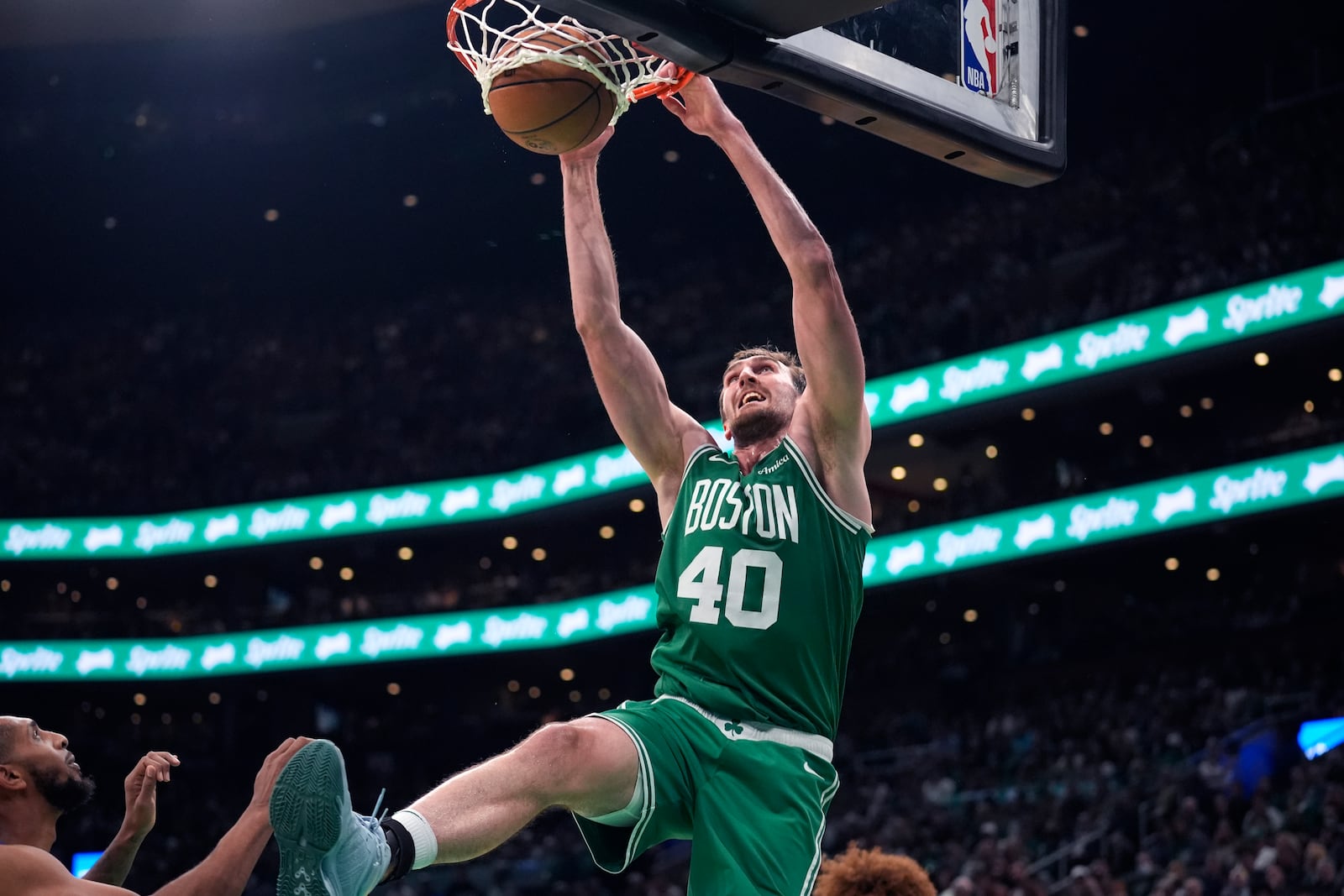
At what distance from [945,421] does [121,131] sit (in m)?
14.2

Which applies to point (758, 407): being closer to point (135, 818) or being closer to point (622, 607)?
point (135, 818)

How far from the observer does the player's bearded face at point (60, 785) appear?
177 inches

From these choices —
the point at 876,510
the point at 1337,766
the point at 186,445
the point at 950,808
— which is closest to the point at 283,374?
the point at 186,445

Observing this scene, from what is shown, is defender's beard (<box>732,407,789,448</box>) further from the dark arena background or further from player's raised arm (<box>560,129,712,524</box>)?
the dark arena background

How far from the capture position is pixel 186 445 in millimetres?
25219

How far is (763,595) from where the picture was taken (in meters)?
4.46

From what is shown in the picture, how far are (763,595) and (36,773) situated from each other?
222cm

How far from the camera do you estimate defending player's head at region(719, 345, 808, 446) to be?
486cm

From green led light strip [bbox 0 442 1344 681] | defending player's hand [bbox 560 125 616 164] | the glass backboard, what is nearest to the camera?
the glass backboard

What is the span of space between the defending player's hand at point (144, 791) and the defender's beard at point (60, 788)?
0.25 m

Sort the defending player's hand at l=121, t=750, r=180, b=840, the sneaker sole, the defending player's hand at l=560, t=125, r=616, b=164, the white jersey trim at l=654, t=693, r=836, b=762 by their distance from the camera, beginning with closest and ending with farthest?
1. the sneaker sole
2. the white jersey trim at l=654, t=693, r=836, b=762
3. the defending player's hand at l=121, t=750, r=180, b=840
4. the defending player's hand at l=560, t=125, r=616, b=164

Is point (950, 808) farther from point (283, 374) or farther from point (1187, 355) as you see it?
point (283, 374)

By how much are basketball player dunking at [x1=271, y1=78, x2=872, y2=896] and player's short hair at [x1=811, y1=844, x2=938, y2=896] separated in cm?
17

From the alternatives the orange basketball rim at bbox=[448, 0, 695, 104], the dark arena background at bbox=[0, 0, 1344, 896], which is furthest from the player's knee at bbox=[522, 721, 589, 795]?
the dark arena background at bbox=[0, 0, 1344, 896]
